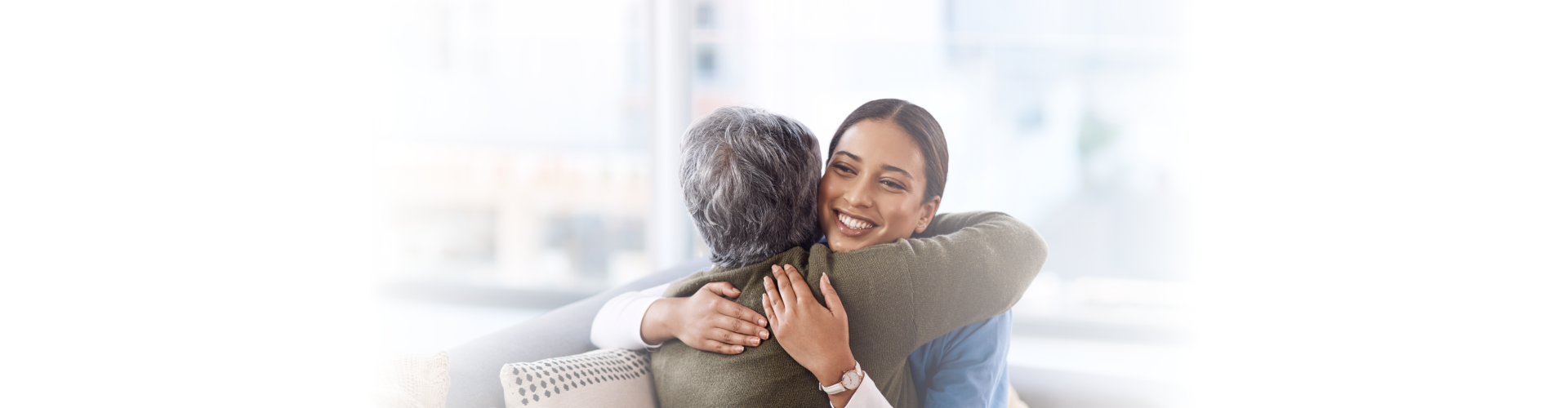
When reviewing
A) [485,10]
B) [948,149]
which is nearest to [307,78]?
[948,149]

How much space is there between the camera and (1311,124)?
Answer: 1.15m

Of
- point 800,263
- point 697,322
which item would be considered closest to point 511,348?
point 697,322

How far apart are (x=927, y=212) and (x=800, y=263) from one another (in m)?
0.16

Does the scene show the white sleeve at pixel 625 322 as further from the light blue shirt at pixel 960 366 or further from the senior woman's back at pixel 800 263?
the light blue shirt at pixel 960 366

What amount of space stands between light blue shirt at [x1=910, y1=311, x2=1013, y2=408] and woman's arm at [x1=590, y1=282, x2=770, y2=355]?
0.20m

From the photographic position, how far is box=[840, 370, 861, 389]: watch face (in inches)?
32.4

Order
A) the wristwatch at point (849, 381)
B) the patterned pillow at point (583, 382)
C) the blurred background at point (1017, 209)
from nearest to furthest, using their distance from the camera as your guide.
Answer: the blurred background at point (1017, 209) → the wristwatch at point (849, 381) → the patterned pillow at point (583, 382)

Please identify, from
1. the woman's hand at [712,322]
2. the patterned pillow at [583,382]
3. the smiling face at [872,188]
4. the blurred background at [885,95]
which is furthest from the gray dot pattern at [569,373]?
the blurred background at [885,95]

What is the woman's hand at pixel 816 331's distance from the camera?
0.82 m

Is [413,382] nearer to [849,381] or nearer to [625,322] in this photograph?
[625,322]

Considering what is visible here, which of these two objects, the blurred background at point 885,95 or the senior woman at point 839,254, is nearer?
the senior woman at point 839,254

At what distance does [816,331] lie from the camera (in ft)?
2.70

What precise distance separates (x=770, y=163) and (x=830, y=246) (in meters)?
0.13

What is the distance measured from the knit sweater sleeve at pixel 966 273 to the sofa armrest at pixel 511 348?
51cm
